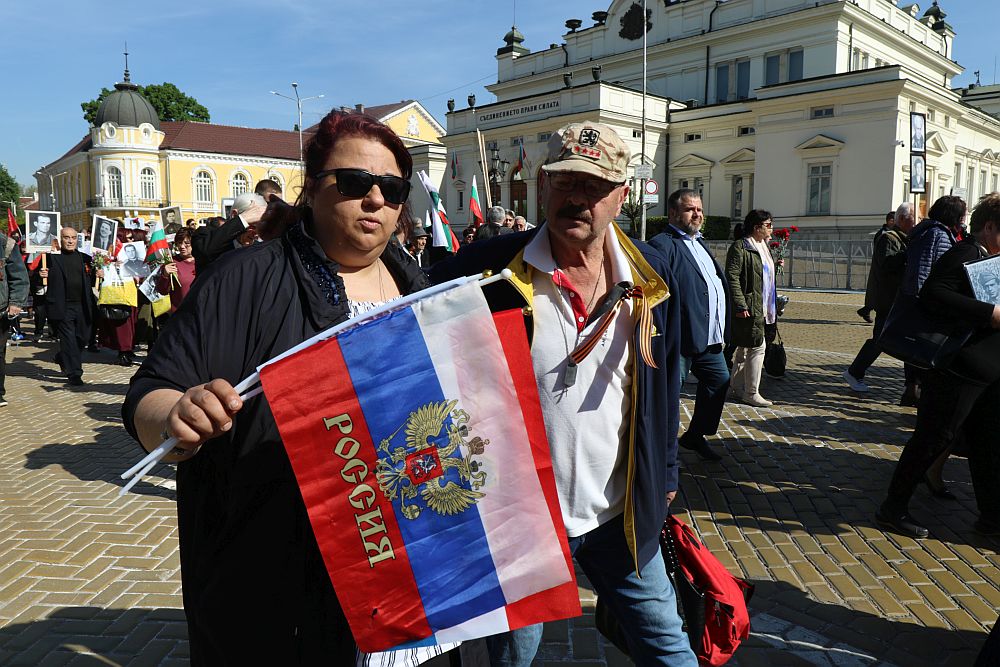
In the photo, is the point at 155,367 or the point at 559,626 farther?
the point at 559,626

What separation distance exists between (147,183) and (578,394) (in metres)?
71.0

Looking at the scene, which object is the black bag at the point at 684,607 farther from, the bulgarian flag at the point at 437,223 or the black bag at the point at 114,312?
the black bag at the point at 114,312

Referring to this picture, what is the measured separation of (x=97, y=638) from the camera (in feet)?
11.4

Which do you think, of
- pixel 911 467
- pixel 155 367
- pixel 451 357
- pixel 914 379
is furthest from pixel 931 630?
pixel 914 379

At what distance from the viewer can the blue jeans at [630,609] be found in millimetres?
2432

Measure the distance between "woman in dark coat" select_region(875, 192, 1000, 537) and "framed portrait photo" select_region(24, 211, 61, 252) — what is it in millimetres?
15306

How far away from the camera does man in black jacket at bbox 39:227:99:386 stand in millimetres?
9844

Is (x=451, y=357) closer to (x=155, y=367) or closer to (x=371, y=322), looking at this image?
(x=371, y=322)

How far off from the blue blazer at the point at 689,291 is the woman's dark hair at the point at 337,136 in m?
3.53

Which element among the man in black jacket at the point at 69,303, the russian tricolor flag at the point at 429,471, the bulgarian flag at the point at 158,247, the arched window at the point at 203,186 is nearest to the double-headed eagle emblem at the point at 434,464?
the russian tricolor flag at the point at 429,471

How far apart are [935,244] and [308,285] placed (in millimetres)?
5677

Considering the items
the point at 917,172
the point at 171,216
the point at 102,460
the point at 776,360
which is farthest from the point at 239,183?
the point at 776,360

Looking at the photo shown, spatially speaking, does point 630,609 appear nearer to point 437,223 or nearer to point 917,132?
point 437,223

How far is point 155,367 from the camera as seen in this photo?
5.47 feet
